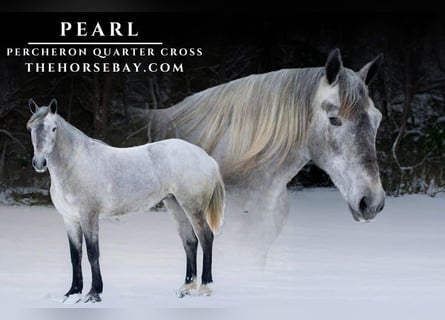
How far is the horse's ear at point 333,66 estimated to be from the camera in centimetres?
290

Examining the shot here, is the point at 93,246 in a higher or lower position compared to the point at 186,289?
higher

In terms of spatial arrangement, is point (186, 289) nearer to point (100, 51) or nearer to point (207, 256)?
point (207, 256)

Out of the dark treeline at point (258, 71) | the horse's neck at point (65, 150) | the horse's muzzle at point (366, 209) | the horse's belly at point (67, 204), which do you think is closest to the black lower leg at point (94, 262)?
the horse's belly at point (67, 204)

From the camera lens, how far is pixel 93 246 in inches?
115

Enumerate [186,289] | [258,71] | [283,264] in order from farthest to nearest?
[258,71], [283,264], [186,289]

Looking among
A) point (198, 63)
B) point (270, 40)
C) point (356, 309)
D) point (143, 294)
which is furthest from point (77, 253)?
point (270, 40)

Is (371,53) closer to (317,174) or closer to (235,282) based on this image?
(317,174)

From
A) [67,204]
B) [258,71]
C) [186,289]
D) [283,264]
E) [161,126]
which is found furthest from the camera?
[258,71]

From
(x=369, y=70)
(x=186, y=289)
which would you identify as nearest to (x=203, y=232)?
(x=186, y=289)

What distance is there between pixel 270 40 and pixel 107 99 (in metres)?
1.29

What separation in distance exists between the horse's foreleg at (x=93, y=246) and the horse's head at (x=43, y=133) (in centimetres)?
26

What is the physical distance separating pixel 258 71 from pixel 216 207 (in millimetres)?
1841

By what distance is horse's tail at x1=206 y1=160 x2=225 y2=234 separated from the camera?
3.09 meters

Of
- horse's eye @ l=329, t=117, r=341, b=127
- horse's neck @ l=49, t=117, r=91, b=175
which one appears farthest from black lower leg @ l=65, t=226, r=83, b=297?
horse's eye @ l=329, t=117, r=341, b=127
